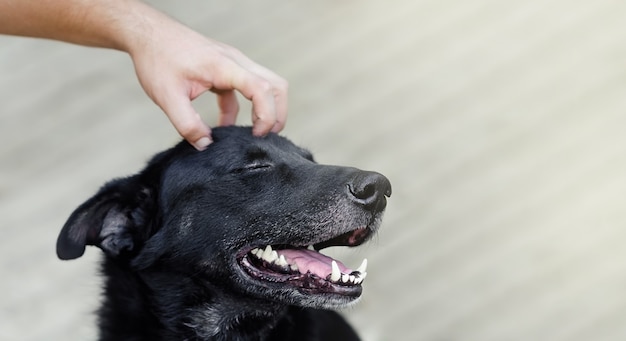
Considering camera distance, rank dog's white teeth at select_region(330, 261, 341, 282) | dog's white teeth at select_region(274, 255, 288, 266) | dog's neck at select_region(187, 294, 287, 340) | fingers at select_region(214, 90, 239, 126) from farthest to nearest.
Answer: fingers at select_region(214, 90, 239, 126)
dog's neck at select_region(187, 294, 287, 340)
dog's white teeth at select_region(274, 255, 288, 266)
dog's white teeth at select_region(330, 261, 341, 282)

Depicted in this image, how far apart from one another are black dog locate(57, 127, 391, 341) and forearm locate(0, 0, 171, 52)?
49 centimetres

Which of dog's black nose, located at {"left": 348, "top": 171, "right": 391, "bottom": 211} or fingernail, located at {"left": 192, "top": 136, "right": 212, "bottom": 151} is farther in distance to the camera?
fingernail, located at {"left": 192, "top": 136, "right": 212, "bottom": 151}

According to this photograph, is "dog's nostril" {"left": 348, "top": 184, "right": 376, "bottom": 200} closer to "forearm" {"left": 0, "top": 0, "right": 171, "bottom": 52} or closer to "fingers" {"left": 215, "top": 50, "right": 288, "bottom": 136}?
"fingers" {"left": 215, "top": 50, "right": 288, "bottom": 136}

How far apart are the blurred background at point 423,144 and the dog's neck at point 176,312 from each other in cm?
173

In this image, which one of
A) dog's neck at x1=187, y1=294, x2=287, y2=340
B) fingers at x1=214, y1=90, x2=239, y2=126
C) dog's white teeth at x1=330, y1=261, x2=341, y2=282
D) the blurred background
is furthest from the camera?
the blurred background

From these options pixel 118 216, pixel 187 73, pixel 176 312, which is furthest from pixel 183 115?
pixel 176 312

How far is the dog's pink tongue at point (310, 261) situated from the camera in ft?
9.20

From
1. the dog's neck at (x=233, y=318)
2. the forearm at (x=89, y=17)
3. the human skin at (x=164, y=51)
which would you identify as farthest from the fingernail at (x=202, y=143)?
the dog's neck at (x=233, y=318)

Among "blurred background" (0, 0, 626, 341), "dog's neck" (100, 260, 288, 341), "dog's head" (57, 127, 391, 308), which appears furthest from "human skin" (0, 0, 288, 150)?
"blurred background" (0, 0, 626, 341)

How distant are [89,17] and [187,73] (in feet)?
1.63

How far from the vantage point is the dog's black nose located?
9.03ft

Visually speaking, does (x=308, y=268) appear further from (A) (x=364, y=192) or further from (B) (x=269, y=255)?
(A) (x=364, y=192)

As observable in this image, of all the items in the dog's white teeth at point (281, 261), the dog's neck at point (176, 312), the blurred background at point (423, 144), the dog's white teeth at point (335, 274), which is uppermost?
the blurred background at point (423, 144)

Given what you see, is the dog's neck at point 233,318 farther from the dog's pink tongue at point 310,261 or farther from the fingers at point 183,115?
the fingers at point 183,115
